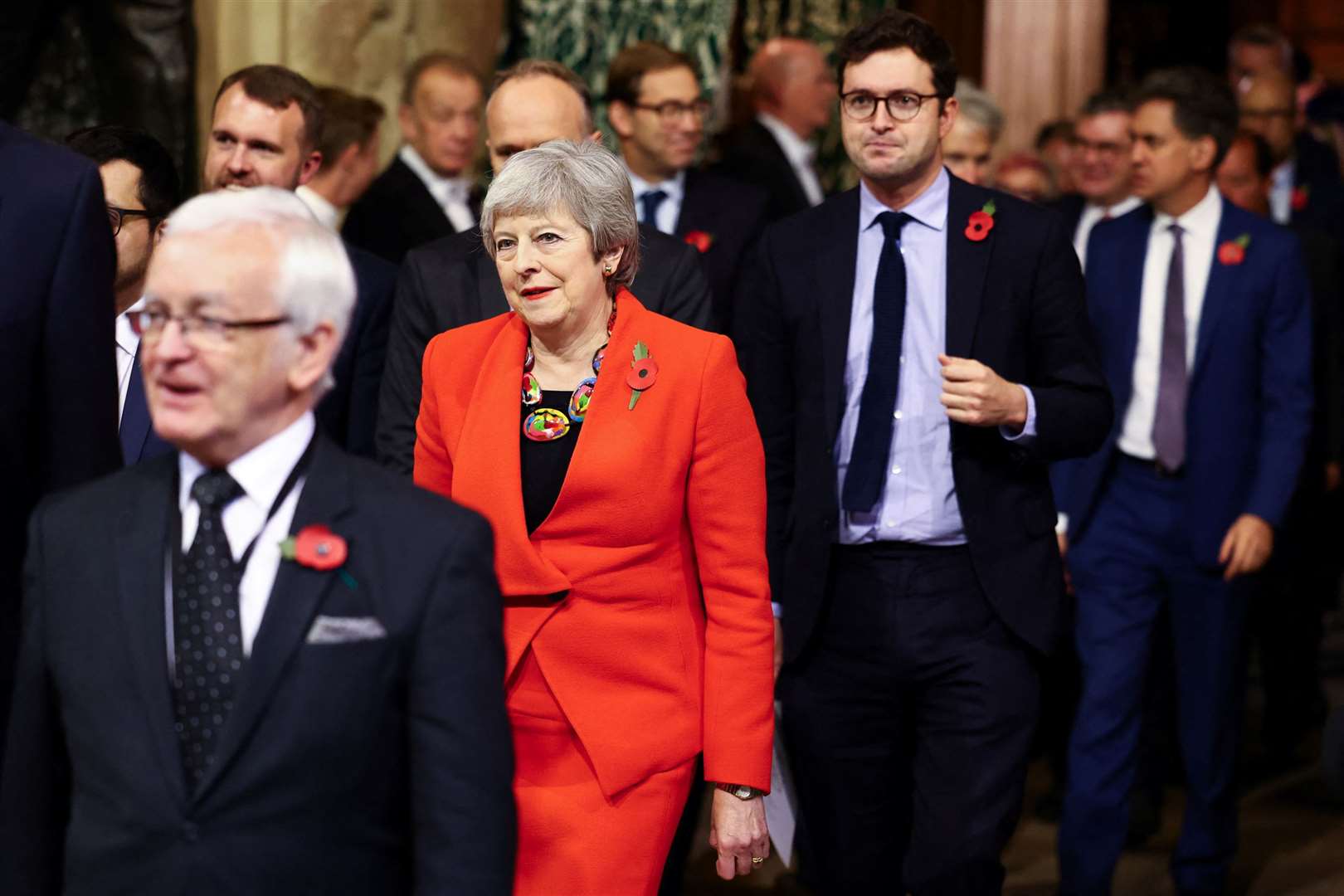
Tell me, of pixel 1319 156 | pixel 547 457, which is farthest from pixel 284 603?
pixel 1319 156

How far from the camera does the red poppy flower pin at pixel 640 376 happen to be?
3023 mm

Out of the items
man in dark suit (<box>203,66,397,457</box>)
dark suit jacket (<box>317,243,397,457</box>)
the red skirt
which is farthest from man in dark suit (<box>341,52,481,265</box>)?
the red skirt

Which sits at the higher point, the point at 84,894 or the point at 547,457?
the point at 547,457

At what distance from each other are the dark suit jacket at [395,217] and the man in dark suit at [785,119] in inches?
58.3

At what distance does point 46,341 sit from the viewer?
2488mm

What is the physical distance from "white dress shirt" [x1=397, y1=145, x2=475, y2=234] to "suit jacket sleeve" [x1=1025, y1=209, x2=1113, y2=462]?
266 centimetres

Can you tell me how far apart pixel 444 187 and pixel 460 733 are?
13.6 ft

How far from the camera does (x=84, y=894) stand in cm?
Answer: 208

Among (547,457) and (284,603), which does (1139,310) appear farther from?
(284,603)

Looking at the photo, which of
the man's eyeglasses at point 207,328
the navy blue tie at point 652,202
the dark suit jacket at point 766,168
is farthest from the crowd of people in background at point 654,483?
the dark suit jacket at point 766,168

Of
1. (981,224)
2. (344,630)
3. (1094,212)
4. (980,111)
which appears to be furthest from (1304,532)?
(344,630)

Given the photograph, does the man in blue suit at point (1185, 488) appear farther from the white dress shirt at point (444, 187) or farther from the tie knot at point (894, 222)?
the white dress shirt at point (444, 187)

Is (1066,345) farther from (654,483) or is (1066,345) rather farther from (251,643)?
(251,643)

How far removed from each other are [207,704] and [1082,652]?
3086 millimetres
